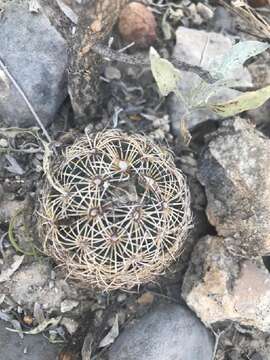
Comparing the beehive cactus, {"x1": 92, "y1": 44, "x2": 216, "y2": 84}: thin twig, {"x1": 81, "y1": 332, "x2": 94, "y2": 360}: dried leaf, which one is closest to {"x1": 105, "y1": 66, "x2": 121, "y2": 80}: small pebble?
{"x1": 92, "y1": 44, "x2": 216, "y2": 84}: thin twig

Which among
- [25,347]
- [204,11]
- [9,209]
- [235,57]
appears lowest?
[25,347]

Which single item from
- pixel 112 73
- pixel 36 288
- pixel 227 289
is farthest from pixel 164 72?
pixel 36 288

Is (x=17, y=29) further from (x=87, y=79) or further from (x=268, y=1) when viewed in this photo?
(x=268, y=1)

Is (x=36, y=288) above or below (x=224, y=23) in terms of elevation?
below

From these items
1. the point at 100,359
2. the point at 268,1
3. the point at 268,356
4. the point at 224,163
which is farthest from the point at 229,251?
the point at 268,1

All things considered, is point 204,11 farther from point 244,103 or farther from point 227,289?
point 227,289

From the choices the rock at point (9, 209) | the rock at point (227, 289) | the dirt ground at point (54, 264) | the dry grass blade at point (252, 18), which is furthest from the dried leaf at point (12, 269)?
the dry grass blade at point (252, 18)
